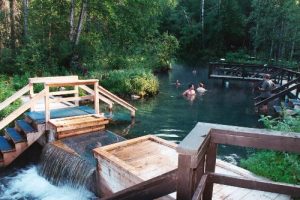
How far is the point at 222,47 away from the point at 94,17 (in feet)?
85.5

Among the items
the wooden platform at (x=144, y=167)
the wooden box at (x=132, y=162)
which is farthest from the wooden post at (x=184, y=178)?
the wooden box at (x=132, y=162)

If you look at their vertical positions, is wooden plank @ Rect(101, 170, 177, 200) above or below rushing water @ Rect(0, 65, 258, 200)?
above

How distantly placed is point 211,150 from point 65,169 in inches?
214

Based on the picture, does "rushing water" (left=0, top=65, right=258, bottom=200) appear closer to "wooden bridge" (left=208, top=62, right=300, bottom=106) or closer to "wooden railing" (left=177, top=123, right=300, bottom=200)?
"wooden bridge" (left=208, top=62, right=300, bottom=106)

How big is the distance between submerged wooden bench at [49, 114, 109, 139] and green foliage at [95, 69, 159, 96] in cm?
808

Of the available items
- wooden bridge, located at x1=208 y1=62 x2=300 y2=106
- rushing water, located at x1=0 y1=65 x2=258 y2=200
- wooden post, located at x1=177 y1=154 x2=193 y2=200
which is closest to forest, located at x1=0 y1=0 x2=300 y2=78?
Result: rushing water, located at x1=0 y1=65 x2=258 y2=200

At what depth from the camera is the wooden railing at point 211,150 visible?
83.8 inches

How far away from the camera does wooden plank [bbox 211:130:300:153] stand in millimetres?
2316

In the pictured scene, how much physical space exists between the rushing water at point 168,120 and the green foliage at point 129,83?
78 centimetres

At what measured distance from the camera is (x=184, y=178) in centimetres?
215

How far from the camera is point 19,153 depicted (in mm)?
8430

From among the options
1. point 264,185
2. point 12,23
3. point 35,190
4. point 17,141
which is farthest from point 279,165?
point 12,23

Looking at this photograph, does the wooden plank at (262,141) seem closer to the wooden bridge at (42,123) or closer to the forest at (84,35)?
the wooden bridge at (42,123)

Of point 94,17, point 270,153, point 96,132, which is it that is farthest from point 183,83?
point 270,153
